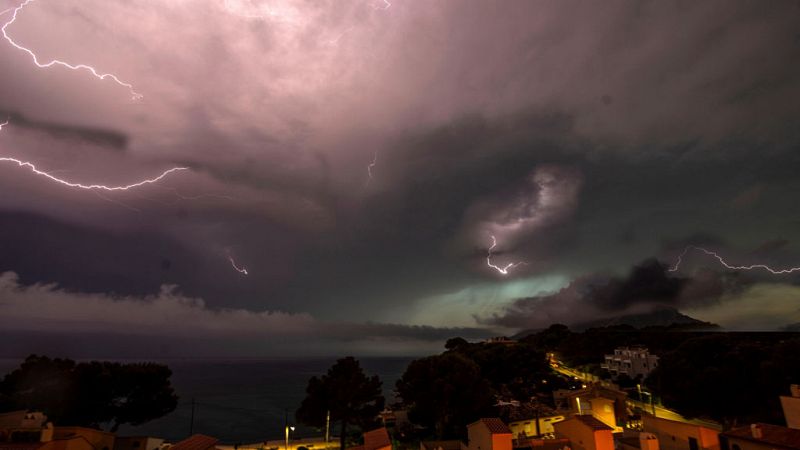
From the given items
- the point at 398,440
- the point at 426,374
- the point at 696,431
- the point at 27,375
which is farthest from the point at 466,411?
the point at 27,375

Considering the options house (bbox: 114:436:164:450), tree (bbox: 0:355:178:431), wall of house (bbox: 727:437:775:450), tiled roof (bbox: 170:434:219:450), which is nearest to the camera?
wall of house (bbox: 727:437:775:450)

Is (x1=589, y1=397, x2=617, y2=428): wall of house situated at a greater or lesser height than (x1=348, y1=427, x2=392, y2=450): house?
lesser

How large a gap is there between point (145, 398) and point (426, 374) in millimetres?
25302

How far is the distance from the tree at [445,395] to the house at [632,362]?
36.8m

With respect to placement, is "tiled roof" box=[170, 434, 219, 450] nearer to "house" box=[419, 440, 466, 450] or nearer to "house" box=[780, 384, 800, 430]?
"house" box=[419, 440, 466, 450]

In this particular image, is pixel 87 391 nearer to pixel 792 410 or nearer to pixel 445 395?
pixel 445 395

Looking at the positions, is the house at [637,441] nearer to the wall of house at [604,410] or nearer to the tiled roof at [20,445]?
the wall of house at [604,410]

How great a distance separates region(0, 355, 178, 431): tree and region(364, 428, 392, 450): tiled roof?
980 inches

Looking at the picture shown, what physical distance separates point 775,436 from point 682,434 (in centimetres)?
529

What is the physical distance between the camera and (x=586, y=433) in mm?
25156

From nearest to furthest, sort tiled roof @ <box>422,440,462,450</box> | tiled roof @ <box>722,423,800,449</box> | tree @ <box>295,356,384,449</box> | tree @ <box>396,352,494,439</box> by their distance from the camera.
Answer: tiled roof @ <box>722,423,800,449</box> → tiled roof @ <box>422,440,462,450</box> → tree @ <box>396,352,494,439</box> → tree @ <box>295,356,384,449</box>

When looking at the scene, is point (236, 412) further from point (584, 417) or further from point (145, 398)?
point (584, 417)

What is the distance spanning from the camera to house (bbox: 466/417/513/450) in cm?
2397

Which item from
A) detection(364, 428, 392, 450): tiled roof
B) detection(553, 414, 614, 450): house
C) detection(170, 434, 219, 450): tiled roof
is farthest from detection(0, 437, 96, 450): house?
detection(553, 414, 614, 450): house
